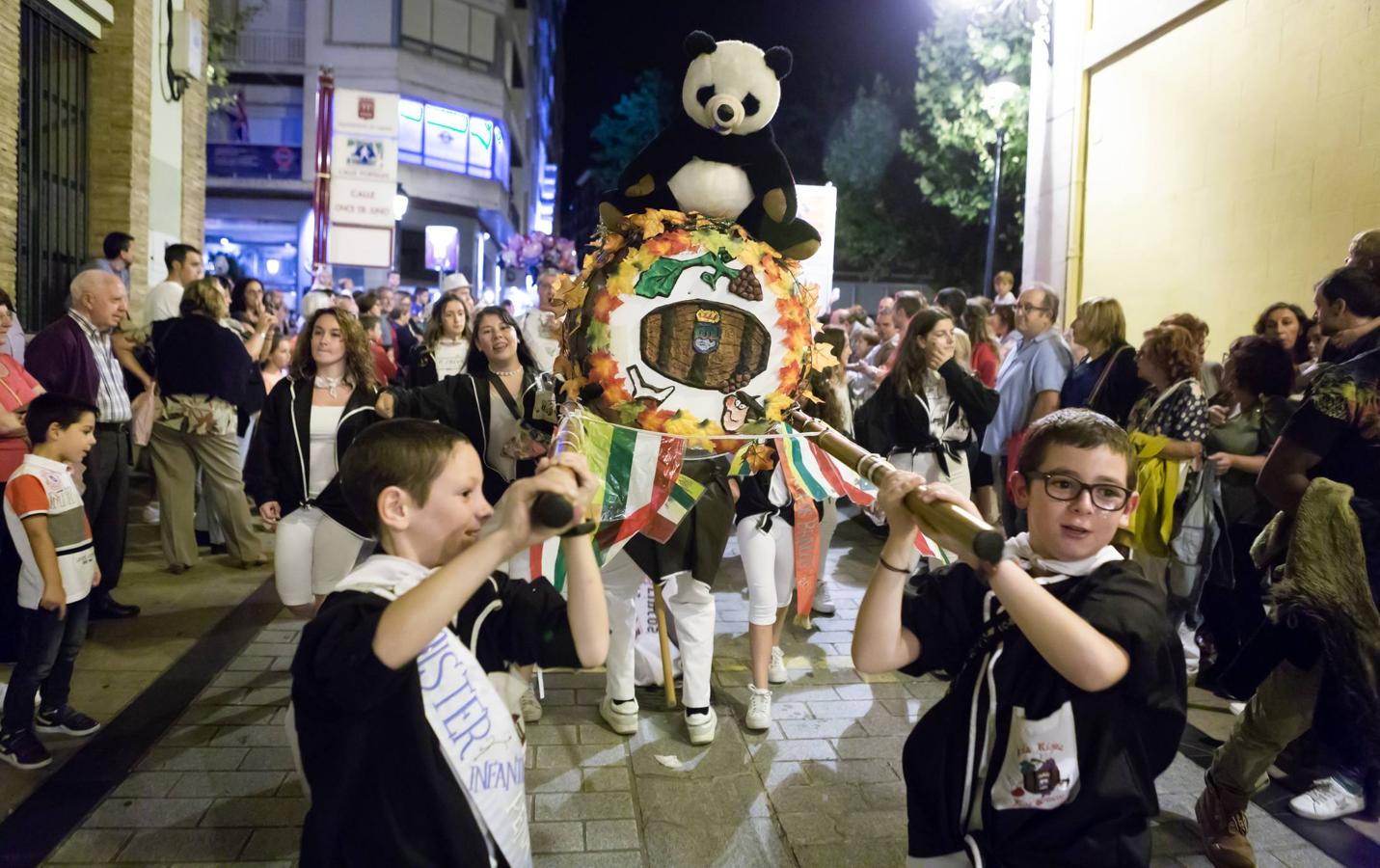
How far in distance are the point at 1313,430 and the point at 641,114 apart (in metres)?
38.4

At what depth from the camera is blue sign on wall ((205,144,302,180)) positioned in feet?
87.5

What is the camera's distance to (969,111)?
70.7 feet

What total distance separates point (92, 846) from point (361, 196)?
814 centimetres

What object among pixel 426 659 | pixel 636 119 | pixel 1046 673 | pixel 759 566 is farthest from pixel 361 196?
pixel 636 119

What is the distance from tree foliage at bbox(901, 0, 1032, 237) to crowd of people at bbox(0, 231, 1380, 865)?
14285 millimetres

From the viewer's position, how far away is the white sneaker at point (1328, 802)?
3568 millimetres

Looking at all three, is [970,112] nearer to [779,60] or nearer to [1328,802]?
[779,60]

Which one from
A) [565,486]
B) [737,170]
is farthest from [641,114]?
[565,486]

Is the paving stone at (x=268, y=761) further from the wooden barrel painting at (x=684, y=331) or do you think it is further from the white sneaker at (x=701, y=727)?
the wooden barrel painting at (x=684, y=331)

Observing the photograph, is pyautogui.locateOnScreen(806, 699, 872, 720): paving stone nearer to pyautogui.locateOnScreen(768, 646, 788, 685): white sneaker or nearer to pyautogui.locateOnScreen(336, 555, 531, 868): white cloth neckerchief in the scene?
pyautogui.locateOnScreen(768, 646, 788, 685): white sneaker

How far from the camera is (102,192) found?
9000mm

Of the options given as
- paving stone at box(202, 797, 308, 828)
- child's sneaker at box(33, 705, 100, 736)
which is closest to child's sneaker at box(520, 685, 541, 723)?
paving stone at box(202, 797, 308, 828)

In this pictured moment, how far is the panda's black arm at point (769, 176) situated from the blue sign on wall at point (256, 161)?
2572 cm

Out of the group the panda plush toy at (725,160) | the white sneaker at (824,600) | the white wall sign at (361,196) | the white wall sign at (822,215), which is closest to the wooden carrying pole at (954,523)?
the panda plush toy at (725,160)
